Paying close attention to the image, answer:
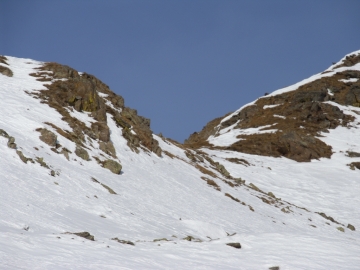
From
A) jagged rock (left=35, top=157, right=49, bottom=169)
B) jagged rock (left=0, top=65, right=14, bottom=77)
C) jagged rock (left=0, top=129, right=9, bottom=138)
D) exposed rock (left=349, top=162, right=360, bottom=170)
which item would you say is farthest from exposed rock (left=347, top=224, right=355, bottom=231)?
jagged rock (left=0, top=65, right=14, bottom=77)

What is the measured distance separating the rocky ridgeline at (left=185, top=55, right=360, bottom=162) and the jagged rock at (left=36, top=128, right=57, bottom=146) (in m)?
43.0

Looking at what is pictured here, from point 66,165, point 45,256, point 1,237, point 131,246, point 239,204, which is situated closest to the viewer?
point 45,256

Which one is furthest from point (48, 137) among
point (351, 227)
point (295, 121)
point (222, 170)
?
point (295, 121)

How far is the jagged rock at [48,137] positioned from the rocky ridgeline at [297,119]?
4299cm

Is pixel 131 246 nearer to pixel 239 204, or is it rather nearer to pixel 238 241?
pixel 238 241

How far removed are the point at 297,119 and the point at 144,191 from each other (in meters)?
62.4

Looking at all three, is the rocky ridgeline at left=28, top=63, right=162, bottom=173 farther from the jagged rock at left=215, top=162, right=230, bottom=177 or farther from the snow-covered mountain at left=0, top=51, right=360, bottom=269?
the jagged rock at left=215, top=162, right=230, bottom=177

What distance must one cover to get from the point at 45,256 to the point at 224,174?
3783 centimetres

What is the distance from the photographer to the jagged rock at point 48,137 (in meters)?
29.8

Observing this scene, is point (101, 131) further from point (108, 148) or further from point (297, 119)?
point (297, 119)

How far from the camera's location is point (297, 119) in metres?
86.6

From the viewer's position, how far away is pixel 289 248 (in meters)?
17.3

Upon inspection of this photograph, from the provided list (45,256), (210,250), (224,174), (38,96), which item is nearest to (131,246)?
(210,250)

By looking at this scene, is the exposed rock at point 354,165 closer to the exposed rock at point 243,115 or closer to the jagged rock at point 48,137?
the exposed rock at point 243,115
